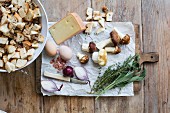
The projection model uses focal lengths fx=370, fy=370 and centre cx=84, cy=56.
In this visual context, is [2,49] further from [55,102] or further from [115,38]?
[115,38]

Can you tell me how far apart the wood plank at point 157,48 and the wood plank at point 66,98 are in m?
0.22

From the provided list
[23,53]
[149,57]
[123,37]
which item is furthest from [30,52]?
[149,57]

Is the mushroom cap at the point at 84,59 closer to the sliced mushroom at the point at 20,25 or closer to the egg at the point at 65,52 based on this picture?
the egg at the point at 65,52

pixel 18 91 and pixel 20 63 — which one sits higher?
pixel 20 63

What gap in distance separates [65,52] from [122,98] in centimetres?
28

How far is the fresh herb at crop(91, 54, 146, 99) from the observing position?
1.33 metres

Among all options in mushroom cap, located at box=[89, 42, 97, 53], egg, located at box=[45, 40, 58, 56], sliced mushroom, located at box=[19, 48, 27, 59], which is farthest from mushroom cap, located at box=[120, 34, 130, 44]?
sliced mushroom, located at box=[19, 48, 27, 59]

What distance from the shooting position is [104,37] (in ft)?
4.48

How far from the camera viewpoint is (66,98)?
138cm

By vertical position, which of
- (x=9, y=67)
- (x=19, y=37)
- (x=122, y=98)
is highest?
(x=19, y=37)

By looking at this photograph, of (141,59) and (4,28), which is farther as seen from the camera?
(141,59)

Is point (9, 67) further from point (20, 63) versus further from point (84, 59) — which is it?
point (84, 59)

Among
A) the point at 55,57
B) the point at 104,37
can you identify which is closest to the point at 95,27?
the point at 104,37

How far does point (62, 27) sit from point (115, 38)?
0.64ft
